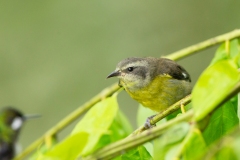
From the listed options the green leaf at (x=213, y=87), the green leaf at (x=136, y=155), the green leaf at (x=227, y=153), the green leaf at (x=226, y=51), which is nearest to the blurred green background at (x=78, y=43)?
the green leaf at (x=226, y=51)

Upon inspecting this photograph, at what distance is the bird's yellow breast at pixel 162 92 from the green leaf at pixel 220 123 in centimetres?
137

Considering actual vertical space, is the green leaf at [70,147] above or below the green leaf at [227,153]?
above

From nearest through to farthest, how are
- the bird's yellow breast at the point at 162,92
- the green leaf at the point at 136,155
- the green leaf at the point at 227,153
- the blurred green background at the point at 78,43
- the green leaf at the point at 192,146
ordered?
the green leaf at the point at 227,153 → the green leaf at the point at 192,146 → the green leaf at the point at 136,155 → the bird's yellow breast at the point at 162,92 → the blurred green background at the point at 78,43

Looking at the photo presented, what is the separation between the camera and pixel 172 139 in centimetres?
121

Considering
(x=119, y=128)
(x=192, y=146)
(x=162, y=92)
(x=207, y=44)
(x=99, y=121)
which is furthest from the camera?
(x=162, y=92)

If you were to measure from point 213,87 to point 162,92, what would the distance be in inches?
77.5

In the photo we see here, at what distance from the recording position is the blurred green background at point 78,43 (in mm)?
7137

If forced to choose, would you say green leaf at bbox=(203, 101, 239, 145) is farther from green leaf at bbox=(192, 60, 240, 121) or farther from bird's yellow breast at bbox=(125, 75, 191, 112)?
bird's yellow breast at bbox=(125, 75, 191, 112)

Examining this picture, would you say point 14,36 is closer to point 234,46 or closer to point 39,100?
point 39,100

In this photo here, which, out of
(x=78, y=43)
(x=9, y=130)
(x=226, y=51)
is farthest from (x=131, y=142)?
(x=78, y=43)

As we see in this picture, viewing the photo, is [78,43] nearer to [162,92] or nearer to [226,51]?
[162,92]

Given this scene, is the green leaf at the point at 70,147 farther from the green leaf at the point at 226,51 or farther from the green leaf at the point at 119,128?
the green leaf at the point at 226,51

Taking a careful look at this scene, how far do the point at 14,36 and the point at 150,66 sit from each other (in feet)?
19.7

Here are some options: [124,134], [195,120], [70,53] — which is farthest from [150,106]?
[70,53]
